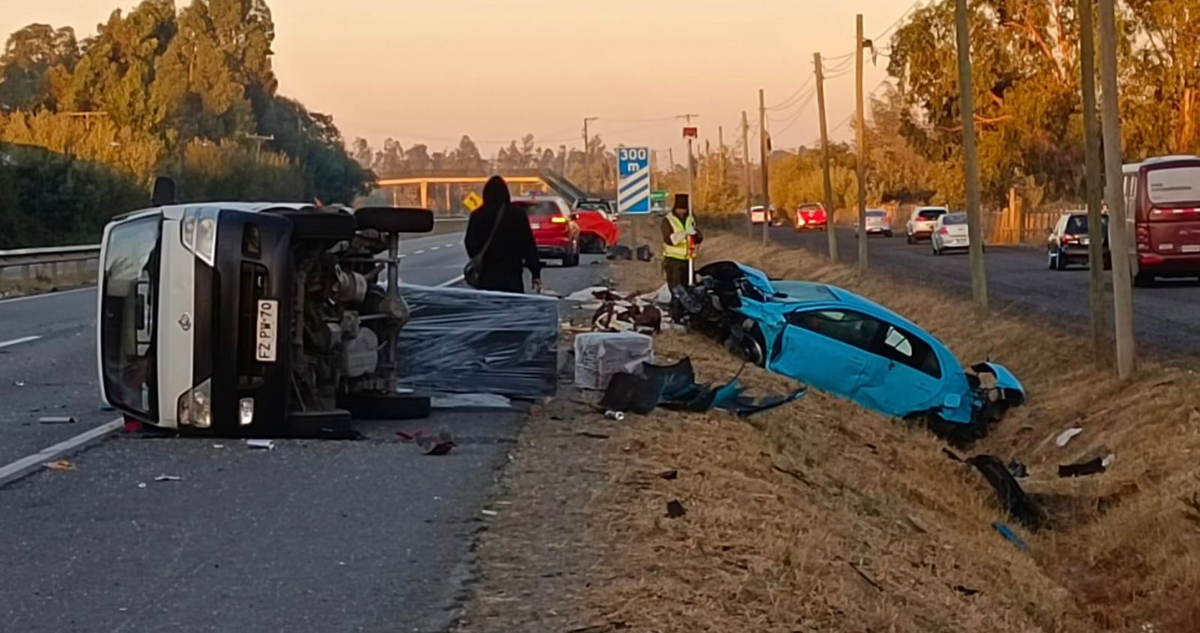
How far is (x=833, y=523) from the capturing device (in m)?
9.29

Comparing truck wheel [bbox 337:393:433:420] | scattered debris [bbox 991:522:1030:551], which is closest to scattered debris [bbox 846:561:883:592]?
truck wheel [bbox 337:393:433:420]

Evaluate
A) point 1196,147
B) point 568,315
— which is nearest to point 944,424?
point 568,315

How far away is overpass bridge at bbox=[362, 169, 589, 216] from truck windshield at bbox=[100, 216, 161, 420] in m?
53.5

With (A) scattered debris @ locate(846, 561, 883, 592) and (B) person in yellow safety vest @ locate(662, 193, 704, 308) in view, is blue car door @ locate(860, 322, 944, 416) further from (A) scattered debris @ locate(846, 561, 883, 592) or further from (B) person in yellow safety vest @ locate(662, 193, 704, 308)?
(A) scattered debris @ locate(846, 561, 883, 592)

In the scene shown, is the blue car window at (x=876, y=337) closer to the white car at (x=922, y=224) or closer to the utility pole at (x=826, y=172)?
Answer: the utility pole at (x=826, y=172)

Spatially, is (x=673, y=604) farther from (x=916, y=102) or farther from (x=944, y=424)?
(x=916, y=102)

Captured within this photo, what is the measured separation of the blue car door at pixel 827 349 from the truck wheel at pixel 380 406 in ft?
23.0

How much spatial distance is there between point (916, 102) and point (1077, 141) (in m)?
5.58

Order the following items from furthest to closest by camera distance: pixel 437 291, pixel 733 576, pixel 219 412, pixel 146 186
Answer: pixel 146 186 → pixel 437 291 → pixel 219 412 → pixel 733 576

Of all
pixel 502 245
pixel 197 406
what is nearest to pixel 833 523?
pixel 197 406

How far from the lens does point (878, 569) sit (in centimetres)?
805

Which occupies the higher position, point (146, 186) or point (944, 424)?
point (146, 186)

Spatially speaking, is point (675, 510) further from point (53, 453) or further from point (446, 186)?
point (446, 186)

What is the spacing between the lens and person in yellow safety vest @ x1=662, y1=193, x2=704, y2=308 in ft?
72.7
